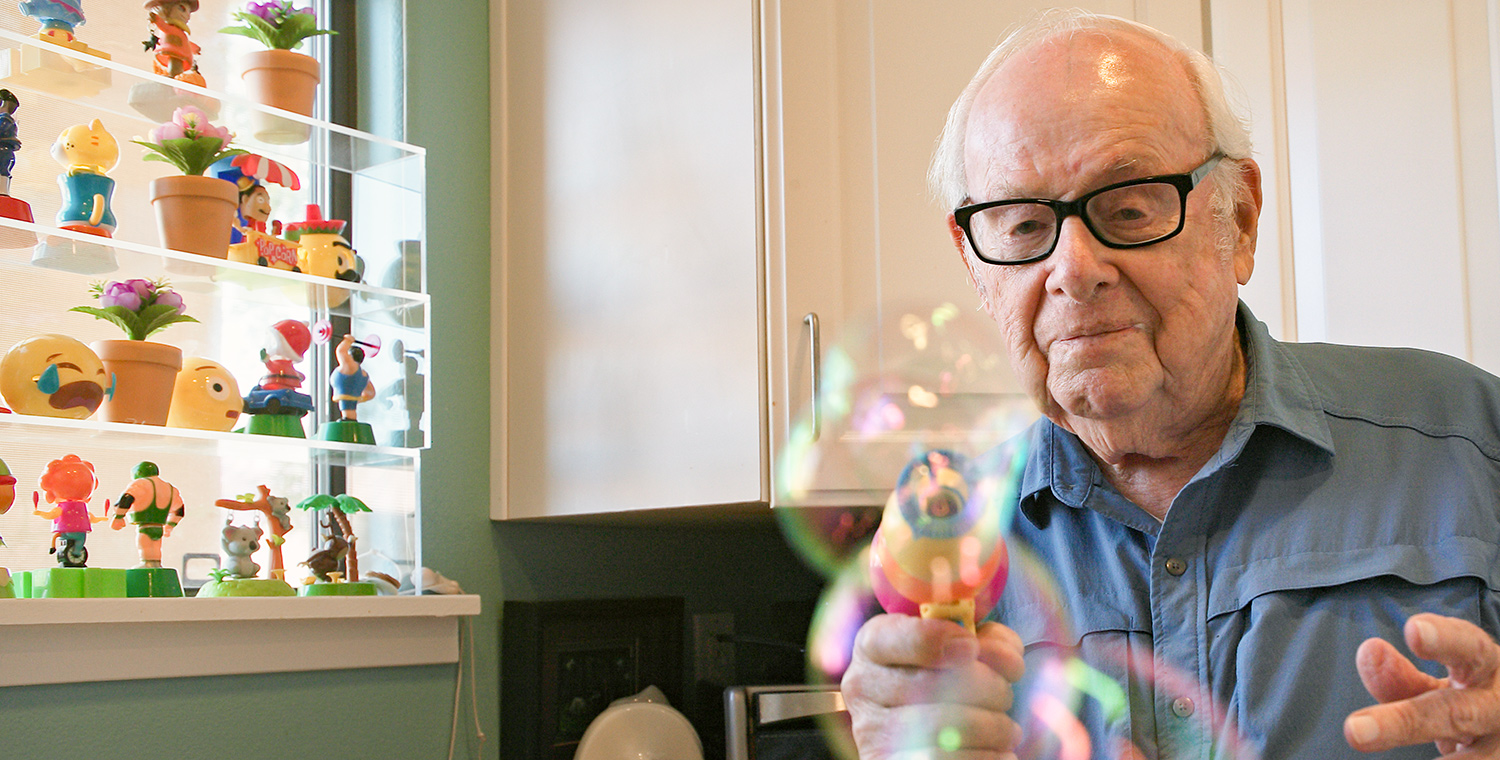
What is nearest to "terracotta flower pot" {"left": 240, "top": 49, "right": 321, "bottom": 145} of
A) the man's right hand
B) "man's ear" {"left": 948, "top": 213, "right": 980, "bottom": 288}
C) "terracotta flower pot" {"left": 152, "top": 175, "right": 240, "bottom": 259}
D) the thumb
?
"terracotta flower pot" {"left": 152, "top": 175, "right": 240, "bottom": 259}

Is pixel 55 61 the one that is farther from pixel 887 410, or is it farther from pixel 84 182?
pixel 887 410

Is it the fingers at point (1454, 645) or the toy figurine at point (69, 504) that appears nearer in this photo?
the fingers at point (1454, 645)

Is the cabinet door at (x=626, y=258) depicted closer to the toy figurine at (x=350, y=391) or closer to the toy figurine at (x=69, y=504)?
the toy figurine at (x=350, y=391)

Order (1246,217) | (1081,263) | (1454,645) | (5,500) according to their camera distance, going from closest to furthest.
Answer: (1454,645), (1081,263), (1246,217), (5,500)

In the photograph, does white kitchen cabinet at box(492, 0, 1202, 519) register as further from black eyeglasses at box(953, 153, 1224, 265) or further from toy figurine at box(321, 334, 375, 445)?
black eyeglasses at box(953, 153, 1224, 265)

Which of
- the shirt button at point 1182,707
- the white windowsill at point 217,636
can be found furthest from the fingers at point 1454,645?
the white windowsill at point 217,636

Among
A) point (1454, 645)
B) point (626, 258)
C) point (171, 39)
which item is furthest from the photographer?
point (626, 258)

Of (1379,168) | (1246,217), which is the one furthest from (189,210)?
(1379,168)

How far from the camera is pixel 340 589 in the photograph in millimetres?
1276

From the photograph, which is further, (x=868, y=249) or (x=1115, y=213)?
(x=868, y=249)

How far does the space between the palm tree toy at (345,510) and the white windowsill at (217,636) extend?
50mm

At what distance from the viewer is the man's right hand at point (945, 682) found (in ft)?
1.76

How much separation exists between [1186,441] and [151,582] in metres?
0.98

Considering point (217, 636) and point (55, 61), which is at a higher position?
point (55, 61)
